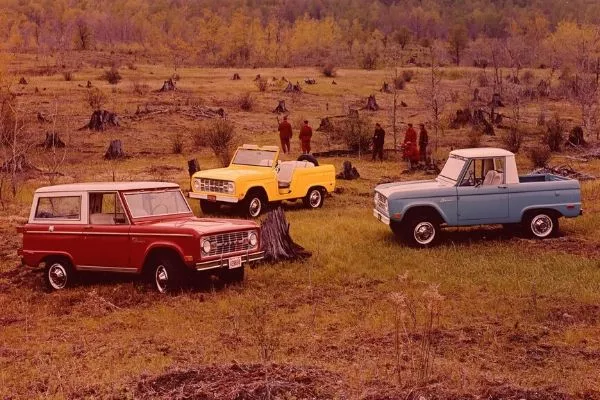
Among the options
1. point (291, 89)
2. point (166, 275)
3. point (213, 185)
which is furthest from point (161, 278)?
point (291, 89)

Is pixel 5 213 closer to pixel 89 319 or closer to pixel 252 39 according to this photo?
pixel 89 319

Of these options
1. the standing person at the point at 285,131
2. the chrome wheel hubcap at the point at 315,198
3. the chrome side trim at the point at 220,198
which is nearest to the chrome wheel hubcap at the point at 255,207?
the chrome side trim at the point at 220,198

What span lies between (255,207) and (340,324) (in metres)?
7.73

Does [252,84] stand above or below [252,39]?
below

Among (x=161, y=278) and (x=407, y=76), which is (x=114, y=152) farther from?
(x=407, y=76)

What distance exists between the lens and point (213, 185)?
15.9m

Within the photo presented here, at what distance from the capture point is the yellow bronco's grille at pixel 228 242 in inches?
388

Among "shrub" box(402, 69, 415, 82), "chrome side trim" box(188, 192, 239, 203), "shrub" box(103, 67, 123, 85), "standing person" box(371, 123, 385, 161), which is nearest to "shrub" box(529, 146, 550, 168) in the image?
"standing person" box(371, 123, 385, 161)

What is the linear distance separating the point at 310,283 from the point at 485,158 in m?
4.83

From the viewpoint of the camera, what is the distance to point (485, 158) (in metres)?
13.2

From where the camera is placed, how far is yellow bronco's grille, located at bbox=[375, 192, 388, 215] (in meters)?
13.2

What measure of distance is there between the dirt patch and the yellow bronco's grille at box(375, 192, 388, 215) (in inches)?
269

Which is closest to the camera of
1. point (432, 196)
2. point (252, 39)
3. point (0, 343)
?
point (0, 343)

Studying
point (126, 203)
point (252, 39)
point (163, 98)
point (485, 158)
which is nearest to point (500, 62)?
point (252, 39)
